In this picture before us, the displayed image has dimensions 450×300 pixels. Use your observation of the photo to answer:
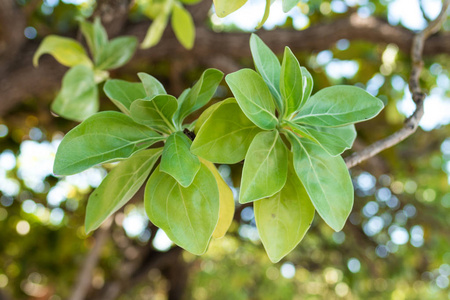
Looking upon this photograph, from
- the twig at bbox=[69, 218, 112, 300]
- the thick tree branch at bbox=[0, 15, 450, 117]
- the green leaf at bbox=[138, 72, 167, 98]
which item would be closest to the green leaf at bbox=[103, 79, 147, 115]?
the green leaf at bbox=[138, 72, 167, 98]

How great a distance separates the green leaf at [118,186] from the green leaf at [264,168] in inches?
3.4

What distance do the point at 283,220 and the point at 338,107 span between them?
0.33 ft

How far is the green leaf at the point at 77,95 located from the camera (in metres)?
0.59

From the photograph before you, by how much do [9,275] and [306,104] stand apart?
2075mm

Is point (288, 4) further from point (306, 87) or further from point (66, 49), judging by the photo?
point (66, 49)

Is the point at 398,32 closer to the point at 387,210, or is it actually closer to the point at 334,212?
the point at 387,210

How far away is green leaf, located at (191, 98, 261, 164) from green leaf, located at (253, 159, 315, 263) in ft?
0.16

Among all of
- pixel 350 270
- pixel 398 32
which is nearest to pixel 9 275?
pixel 350 270

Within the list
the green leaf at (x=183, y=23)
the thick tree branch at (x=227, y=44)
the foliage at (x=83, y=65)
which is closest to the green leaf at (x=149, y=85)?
the foliage at (x=83, y=65)

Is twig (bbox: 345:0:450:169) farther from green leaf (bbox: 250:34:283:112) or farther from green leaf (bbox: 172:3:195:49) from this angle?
green leaf (bbox: 172:3:195:49)

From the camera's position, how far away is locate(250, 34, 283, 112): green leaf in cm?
33

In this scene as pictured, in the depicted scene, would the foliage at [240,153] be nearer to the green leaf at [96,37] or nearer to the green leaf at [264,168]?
the green leaf at [264,168]

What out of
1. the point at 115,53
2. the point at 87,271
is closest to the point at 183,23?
the point at 115,53

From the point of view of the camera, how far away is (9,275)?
197 cm
